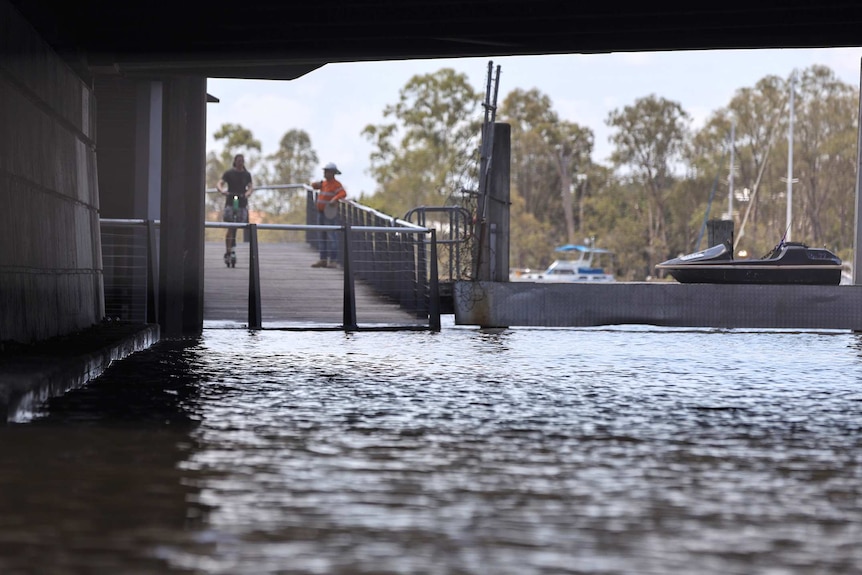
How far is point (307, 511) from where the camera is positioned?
586 cm

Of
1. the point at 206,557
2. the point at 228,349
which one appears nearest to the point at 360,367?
the point at 228,349

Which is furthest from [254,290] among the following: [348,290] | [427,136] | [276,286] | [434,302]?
[427,136]

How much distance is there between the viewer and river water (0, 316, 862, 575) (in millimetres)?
5078

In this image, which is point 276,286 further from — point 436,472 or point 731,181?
point 731,181

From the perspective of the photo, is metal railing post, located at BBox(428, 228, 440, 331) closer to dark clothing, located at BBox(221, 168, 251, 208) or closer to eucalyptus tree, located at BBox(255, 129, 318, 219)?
dark clothing, located at BBox(221, 168, 251, 208)

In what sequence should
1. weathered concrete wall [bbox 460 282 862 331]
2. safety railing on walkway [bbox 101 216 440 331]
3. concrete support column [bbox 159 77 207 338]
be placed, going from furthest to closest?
weathered concrete wall [bbox 460 282 862 331]
safety railing on walkway [bbox 101 216 440 331]
concrete support column [bbox 159 77 207 338]

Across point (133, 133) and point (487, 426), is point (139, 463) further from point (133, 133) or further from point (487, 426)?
point (133, 133)

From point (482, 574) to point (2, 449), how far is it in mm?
3534

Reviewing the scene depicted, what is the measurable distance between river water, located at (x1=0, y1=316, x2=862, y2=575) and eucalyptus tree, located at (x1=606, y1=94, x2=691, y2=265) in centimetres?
6806

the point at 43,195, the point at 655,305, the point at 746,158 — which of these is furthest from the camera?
the point at 746,158

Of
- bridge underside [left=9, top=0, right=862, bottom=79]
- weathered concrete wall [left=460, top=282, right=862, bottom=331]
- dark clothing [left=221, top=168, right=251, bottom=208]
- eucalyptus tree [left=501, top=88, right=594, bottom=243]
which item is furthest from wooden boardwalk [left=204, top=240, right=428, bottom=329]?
eucalyptus tree [left=501, top=88, right=594, bottom=243]

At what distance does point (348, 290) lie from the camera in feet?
64.1

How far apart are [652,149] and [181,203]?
6537 centimetres

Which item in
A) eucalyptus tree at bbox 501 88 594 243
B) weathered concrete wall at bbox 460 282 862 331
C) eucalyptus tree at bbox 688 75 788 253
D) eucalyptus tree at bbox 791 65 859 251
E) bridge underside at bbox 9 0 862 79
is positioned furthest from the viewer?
eucalyptus tree at bbox 501 88 594 243
